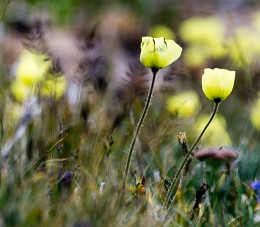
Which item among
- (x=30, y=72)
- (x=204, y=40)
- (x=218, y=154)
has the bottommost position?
(x=204, y=40)

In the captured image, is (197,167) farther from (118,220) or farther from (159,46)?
(118,220)

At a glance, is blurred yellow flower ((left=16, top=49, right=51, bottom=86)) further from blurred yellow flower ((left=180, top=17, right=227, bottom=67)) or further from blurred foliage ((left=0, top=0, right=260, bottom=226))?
blurred yellow flower ((left=180, top=17, right=227, bottom=67))

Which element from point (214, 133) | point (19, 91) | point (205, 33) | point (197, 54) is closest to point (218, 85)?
point (214, 133)

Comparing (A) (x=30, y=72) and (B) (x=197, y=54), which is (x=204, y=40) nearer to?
(B) (x=197, y=54)

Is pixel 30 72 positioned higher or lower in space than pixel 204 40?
higher

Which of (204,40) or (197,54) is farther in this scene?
(197,54)

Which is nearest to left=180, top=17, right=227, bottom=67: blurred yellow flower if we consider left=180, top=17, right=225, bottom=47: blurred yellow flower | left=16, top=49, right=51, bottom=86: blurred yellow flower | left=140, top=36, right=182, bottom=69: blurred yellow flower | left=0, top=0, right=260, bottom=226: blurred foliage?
left=180, top=17, right=225, bottom=47: blurred yellow flower

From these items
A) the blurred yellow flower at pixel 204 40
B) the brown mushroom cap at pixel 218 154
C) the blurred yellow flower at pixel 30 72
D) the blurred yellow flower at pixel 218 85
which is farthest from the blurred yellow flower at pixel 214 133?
the blurred yellow flower at pixel 204 40

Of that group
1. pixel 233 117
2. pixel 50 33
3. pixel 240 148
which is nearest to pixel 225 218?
pixel 240 148

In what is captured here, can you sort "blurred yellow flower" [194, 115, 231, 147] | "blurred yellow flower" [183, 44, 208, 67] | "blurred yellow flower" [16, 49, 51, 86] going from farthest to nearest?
"blurred yellow flower" [183, 44, 208, 67] < "blurred yellow flower" [16, 49, 51, 86] < "blurred yellow flower" [194, 115, 231, 147]
